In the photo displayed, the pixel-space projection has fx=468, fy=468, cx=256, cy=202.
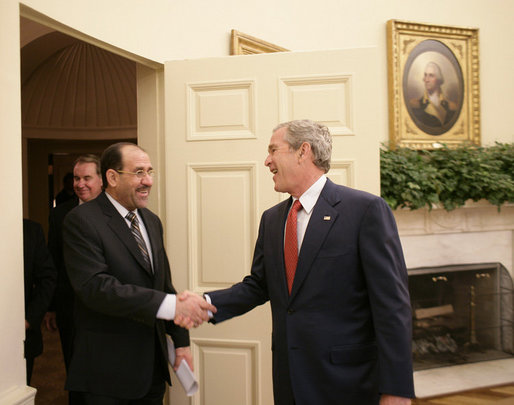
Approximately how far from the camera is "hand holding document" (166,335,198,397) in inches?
78.2

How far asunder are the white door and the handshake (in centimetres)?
56

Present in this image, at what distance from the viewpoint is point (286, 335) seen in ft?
5.74

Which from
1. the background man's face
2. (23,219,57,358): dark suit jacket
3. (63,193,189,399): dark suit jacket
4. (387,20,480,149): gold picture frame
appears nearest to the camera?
(63,193,189,399): dark suit jacket

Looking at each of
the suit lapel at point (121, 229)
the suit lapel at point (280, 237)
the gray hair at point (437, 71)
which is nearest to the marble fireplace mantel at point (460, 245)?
the gray hair at point (437, 71)

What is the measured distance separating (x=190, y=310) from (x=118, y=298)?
329 mm

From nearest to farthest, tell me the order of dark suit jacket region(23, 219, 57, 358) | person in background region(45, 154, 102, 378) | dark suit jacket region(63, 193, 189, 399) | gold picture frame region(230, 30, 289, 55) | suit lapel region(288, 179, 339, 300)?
suit lapel region(288, 179, 339, 300) < dark suit jacket region(63, 193, 189, 399) < dark suit jacket region(23, 219, 57, 358) < person in background region(45, 154, 102, 378) < gold picture frame region(230, 30, 289, 55)

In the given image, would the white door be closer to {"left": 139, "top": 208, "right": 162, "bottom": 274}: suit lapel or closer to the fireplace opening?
{"left": 139, "top": 208, "right": 162, "bottom": 274}: suit lapel

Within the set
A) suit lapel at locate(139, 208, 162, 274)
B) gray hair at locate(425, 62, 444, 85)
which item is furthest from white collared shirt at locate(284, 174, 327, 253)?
gray hair at locate(425, 62, 444, 85)

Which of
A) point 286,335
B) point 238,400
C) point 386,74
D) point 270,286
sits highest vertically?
point 386,74

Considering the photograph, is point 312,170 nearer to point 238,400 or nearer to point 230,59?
point 230,59

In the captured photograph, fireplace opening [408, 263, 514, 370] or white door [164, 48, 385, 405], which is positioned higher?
white door [164, 48, 385, 405]

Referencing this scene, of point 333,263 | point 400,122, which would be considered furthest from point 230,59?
point 400,122

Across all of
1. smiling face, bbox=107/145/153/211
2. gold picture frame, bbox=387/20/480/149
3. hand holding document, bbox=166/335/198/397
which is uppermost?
gold picture frame, bbox=387/20/480/149

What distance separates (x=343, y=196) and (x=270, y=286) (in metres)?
0.47
